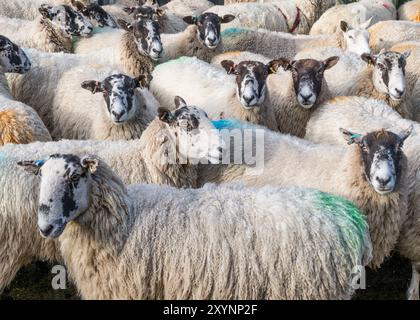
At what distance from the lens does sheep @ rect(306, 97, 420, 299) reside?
448 centimetres

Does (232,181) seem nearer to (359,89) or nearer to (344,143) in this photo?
(344,143)

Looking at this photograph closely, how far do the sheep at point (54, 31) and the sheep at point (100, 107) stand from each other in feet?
4.29

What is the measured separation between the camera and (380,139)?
4070mm

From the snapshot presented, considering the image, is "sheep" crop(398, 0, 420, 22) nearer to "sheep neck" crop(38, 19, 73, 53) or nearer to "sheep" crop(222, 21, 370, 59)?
"sheep" crop(222, 21, 370, 59)

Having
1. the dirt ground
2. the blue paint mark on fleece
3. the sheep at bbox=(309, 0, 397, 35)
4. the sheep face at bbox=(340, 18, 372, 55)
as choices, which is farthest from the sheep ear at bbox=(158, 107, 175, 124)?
the sheep at bbox=(309, 0, 397, 35)

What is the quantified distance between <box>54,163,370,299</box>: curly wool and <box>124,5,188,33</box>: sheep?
13.8 feet

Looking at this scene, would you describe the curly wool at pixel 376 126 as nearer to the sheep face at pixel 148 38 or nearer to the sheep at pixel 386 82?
the sheep at pixel 386 82

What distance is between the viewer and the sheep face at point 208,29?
6945 mm

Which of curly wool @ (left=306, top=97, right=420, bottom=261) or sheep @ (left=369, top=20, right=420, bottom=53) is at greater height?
sheep @ (left=369, top=20, right=420, bottom=53)

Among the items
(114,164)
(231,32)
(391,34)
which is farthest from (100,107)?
(391,34)

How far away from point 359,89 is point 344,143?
112 centimetres

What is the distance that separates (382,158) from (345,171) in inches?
13.9

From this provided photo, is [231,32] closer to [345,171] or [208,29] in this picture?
[208,29]
